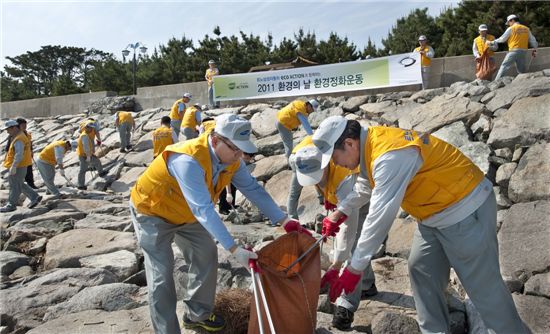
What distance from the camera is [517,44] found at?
891 cm

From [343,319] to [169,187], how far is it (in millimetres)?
1611

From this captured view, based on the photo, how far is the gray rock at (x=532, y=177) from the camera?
204 inches

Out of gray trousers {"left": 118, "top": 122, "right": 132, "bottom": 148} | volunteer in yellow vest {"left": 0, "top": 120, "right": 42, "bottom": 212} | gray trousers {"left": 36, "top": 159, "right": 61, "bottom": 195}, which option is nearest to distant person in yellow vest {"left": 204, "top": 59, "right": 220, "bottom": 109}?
gray trousers {"left": 118, "top": 122, "right": 132, "bottom": 148}

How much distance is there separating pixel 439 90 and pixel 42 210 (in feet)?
28.1

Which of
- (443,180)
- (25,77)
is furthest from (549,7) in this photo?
(25,77)

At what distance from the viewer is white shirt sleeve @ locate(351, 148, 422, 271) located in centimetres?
244

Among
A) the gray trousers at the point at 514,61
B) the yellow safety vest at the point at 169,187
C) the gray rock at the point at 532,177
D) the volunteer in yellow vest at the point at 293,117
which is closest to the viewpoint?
the yellow safety vest at the point at 169,187

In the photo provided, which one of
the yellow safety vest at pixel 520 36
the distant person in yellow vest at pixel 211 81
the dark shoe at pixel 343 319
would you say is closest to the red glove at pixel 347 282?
the dark shoe at pixel 343 319

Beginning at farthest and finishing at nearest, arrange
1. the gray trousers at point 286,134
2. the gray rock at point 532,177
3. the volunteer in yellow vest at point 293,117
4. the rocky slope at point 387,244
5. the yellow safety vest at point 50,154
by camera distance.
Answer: the yellow safety vest at point 50,154, the gray trousers at point 286,134, the volunteer in yellow vest at point 293,117, the gray rock at point 532,177, the rocky slope at point 387,244

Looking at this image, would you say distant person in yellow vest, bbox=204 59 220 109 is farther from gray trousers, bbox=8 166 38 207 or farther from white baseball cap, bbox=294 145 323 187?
white baseball cap, bbox=294 145 323 187

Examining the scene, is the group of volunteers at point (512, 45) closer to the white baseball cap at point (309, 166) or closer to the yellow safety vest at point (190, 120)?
the yellow safety vest at point (190, 120)

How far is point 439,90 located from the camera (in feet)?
31.9

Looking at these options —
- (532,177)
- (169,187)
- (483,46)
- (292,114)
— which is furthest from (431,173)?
(483,46)

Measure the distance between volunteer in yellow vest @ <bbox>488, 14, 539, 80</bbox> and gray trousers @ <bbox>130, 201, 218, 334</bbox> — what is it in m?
8.32
